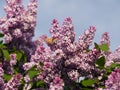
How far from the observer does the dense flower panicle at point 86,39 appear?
6582 millimetres

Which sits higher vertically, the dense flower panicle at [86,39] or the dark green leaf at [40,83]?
the dense flower panicle at [86,39]

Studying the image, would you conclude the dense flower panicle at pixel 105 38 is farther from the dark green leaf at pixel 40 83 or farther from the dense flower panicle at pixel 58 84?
the dense flower panicle at pixel 58 84

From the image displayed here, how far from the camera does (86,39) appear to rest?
6.61 m

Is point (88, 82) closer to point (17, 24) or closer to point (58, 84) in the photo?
point (58, 84)

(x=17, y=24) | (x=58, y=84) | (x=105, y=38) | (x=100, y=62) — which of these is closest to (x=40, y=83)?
(x=100, y=62)

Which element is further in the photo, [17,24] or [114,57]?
[17,24]

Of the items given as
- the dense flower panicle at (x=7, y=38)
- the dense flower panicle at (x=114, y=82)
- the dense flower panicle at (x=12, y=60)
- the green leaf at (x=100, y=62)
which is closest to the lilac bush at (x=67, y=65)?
the green leaf at (x=100, y=62)

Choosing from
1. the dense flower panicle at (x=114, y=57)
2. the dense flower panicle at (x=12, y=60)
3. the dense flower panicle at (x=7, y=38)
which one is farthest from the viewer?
the dense flower panicle at (x=7, y=38)

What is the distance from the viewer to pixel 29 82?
688cm

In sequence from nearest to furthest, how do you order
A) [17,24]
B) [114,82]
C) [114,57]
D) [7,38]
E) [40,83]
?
[114,82]
[40,83]
[114,57]
[7,38]
[17,24]

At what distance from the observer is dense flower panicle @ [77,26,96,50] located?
6.58 m

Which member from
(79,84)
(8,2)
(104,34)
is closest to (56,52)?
(79,84)

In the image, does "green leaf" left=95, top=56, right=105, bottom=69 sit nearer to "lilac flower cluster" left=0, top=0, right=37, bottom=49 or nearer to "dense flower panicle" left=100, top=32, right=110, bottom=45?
"dense flower panicle" left=100, top=32, right=110, bottom=45

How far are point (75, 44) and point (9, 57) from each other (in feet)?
6.04
